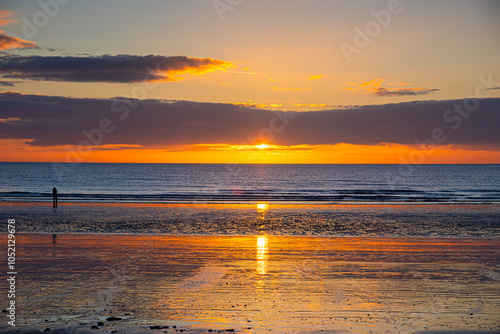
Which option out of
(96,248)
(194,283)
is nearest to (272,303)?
(194,283)

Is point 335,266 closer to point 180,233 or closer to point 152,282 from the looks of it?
point 152,282

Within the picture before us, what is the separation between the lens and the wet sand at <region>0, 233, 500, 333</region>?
10375mm

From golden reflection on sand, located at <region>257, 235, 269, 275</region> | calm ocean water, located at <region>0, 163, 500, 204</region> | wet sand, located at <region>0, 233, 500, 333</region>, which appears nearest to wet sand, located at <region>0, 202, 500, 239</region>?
golden reflection on sand, located at <region>257, 235, 269, 275</region>

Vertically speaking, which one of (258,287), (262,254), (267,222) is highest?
(267,222)

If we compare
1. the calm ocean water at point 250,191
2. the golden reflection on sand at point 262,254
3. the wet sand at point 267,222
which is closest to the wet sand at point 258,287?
the golden reflection on sand at point 262,254

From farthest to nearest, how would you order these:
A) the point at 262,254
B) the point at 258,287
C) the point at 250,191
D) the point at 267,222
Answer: the point at 250,191 < the point at 267,222 < the point at 262,254 < the point at 258,287

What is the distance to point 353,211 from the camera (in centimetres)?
3962

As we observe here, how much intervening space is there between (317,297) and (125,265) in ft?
27.1

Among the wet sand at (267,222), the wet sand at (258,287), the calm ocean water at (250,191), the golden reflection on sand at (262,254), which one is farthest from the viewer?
the calm ocean water at (250,191)

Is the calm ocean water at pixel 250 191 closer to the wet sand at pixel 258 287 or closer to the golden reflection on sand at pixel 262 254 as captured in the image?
the golden reflection on sand at pixel 262 254

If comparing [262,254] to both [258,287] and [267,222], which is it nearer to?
[258,287]

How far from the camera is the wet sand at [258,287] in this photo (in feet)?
34.0

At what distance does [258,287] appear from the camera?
13.3 meters

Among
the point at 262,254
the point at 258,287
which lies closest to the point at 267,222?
the point at 262,254
